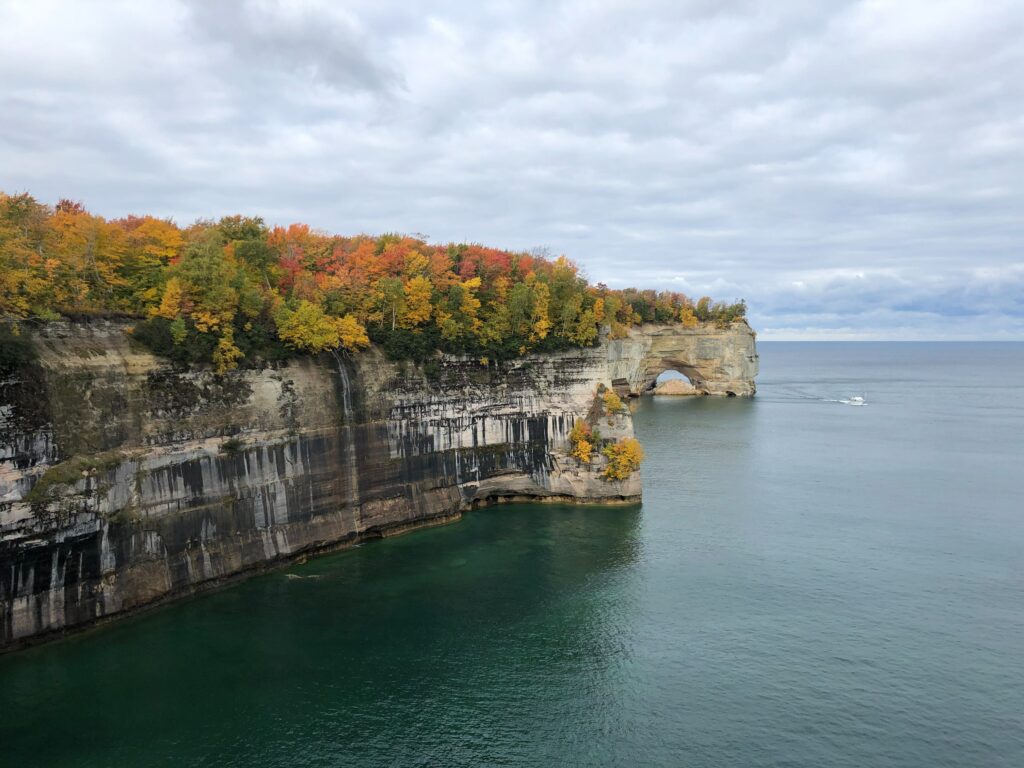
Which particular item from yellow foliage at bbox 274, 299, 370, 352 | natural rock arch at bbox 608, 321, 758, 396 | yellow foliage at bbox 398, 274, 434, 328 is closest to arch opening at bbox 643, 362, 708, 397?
natural rock arch at bbox 608, 321, 758, 396

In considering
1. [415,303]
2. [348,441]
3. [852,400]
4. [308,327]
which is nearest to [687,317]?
[852,400]

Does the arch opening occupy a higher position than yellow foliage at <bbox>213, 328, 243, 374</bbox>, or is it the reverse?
yellow foliage at <bbox>213, 328, 243, 374</bbox>

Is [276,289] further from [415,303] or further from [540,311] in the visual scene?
[540,311]

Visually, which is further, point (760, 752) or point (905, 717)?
point (905, 717)

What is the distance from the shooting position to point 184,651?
2938cm

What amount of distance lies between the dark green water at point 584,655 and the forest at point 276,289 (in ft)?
48.2

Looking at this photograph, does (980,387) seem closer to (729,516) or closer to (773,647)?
(729,516)

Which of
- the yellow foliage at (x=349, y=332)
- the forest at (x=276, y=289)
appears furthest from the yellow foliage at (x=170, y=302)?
the yellow foliage at (x=349, y=332)

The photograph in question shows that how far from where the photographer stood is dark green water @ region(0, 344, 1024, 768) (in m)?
23.7

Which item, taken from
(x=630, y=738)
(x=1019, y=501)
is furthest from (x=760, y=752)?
(x=1019, y=501)

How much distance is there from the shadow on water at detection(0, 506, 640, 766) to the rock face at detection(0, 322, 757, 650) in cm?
246

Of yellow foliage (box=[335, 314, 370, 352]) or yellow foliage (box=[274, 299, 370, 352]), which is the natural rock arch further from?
yellow foliage (box=[274, 299, 370, 352])

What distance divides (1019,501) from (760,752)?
4829 centimetres

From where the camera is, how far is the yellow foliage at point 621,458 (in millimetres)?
53094
